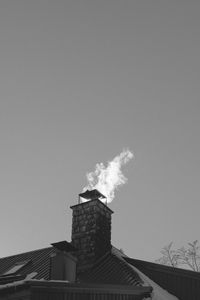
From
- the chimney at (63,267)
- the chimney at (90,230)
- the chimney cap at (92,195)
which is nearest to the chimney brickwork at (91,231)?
the chimney at (90,230)

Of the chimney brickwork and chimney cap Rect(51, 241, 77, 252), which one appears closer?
chimney cap Rect(51, 241, 77, 252)

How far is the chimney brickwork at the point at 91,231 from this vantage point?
18.5 metres

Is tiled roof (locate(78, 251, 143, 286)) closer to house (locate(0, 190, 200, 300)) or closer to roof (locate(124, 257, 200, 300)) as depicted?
house (locate(0, 190, 200, 300))

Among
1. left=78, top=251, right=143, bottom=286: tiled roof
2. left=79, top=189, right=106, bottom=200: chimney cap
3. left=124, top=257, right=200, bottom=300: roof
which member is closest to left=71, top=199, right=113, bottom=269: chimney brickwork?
left=78, top=251, right=143, bottom=286: tiled roof

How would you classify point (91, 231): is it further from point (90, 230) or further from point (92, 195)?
point (92, 195)

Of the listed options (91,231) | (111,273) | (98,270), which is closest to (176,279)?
(111,273)

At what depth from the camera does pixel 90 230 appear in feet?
62.3

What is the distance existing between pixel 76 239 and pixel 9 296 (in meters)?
7.26

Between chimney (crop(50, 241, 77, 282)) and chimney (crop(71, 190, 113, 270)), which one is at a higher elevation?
chimney (crop(71, 190, 113, 270))

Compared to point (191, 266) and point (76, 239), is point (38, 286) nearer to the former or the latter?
point (76, 239)

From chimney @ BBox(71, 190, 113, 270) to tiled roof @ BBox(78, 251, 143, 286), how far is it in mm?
438

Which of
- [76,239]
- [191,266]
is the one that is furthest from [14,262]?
[191,266]

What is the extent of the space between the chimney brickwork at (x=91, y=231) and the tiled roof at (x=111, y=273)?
1.44 ft

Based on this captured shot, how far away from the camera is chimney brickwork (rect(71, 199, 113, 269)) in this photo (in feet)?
60.7
